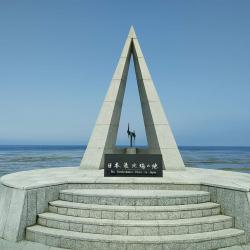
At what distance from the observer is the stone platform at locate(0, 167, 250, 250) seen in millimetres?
7969

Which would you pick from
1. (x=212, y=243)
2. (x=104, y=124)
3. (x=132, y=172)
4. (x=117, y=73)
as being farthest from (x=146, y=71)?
(x=212, y=243)

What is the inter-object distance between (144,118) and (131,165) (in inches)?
224

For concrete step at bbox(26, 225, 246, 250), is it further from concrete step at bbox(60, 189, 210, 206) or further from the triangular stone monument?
the triangular stone monument

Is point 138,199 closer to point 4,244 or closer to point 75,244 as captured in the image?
point 75,244

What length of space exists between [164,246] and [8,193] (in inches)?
209

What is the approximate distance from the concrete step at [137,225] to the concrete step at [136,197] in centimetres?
70

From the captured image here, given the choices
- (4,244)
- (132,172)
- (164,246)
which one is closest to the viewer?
(164,246)

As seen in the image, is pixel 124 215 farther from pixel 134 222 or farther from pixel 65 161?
pixel 65 161

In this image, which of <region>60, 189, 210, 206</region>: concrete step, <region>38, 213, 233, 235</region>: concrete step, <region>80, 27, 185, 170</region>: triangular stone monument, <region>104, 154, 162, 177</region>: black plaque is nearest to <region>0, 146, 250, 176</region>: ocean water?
<region>80, 27, 185, 170</region>: triangular stone monument

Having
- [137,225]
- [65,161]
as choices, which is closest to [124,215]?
[137,225]

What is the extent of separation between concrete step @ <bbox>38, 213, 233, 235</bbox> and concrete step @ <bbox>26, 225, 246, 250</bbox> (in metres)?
0.16

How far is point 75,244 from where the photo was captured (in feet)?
26.1

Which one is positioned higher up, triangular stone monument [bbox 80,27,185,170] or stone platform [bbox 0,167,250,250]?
triangular stone monument [bbox 80,27,185,170]

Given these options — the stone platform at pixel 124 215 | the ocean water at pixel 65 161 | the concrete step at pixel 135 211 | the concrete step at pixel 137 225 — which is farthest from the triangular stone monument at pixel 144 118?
the ocean water at pixel 65 161
